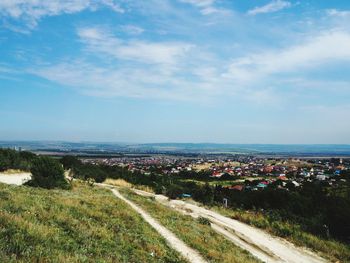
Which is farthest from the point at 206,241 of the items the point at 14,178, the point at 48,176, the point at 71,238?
the point at 14,178

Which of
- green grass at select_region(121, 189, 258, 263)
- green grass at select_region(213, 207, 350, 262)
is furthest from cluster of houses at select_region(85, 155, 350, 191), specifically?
green grass at select_region(121, 189, 258, 263)

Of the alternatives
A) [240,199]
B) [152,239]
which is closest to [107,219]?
[152,239]

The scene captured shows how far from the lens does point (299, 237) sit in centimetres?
2284

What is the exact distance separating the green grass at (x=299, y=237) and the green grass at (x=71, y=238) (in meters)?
10.1

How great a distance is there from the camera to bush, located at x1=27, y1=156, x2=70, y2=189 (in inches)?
1257

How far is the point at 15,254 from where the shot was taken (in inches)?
314

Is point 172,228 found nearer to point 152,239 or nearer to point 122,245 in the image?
point 152,239

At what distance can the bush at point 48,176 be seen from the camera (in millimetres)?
31936

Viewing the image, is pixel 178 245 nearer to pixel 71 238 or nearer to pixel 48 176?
pixel 71 238

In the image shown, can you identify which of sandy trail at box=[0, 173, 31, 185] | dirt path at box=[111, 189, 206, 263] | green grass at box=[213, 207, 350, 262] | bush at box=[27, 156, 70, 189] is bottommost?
green grass at box=[213, 207, 350, 262]

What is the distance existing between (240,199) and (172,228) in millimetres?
21982

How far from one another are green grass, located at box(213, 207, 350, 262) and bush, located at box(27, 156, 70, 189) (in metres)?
15.6

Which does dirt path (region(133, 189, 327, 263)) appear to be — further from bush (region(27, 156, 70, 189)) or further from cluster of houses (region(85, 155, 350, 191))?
cluster of houses (region(85, 155, 350, 191))

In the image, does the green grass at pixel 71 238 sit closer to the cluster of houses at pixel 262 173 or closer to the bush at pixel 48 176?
the bush at pixel 48 176
